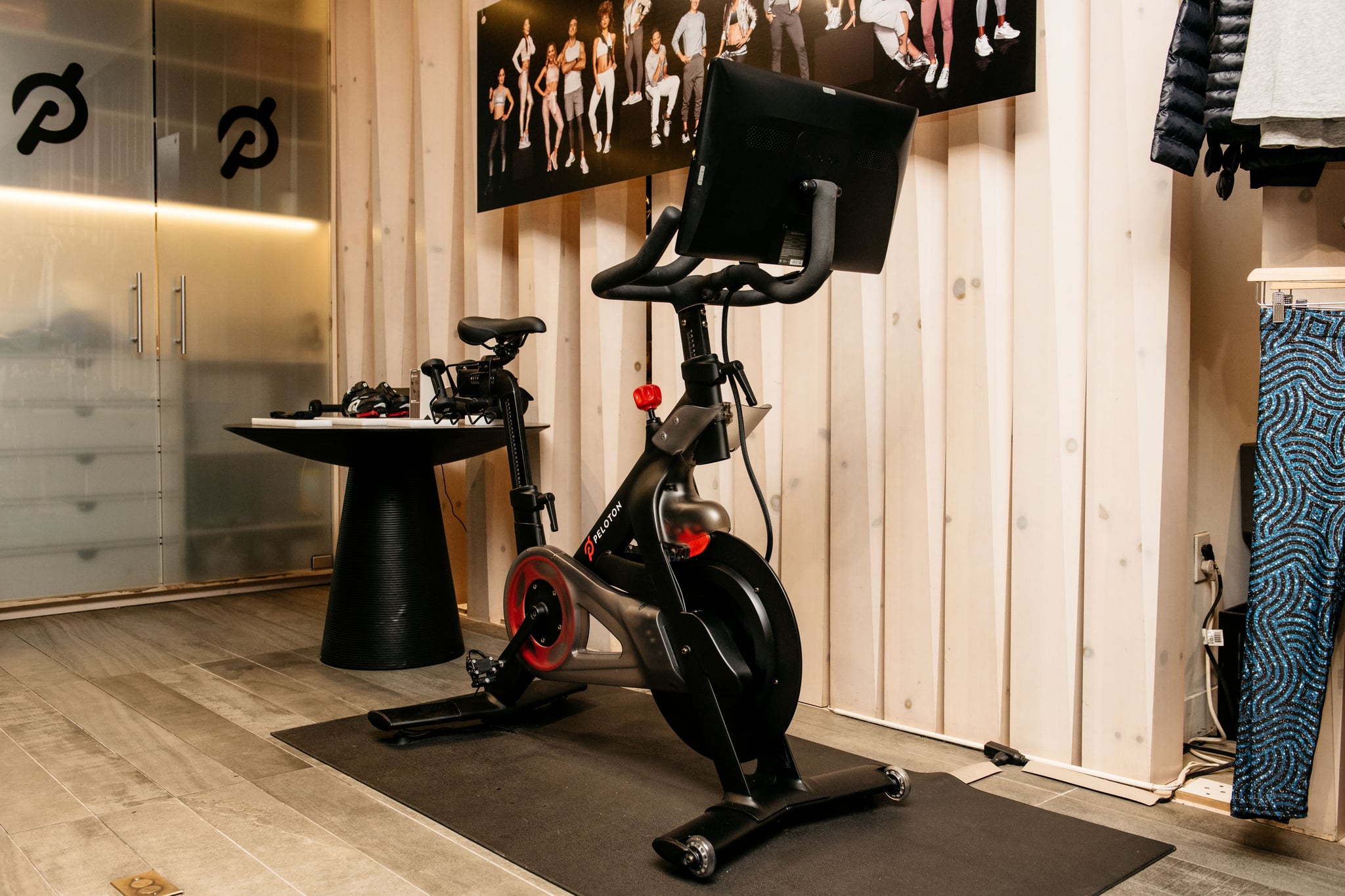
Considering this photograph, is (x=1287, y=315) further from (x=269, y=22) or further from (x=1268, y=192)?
(x=269, y=22)

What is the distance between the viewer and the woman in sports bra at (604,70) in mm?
3098

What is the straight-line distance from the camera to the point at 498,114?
3518 millimetres

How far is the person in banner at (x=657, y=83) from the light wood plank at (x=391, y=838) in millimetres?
1905

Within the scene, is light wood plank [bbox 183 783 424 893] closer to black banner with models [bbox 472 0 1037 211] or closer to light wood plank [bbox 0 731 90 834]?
light wood plank [bbox 0 731 90 834]

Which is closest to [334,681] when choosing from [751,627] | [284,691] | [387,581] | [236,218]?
[284,691]

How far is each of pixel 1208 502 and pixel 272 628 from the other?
2.99m

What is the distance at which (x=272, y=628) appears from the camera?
366 centimetres

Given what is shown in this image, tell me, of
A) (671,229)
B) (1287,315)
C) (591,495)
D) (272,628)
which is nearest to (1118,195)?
(1287,315)

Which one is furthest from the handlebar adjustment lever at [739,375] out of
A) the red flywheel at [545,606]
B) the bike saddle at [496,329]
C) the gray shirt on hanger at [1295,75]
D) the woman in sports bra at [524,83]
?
the woman in sports bra at [524,83]

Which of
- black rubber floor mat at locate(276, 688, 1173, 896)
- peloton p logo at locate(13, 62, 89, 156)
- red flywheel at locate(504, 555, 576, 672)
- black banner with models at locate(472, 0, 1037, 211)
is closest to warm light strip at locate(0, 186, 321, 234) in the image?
peloton p logo at locate(13, 62, 89, 156)

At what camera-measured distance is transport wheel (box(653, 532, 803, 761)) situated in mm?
1850

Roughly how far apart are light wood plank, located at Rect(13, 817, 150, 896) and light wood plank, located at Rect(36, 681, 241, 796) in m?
0.22

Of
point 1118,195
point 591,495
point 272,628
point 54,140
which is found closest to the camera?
point 1118,195

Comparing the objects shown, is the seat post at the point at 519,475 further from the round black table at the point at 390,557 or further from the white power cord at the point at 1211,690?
the white power cord at the point at 1211,690
